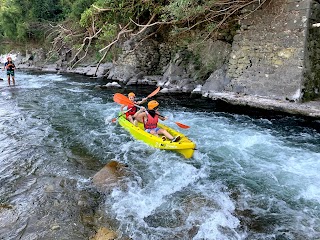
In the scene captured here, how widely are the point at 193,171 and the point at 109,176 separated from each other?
Result: 1.28 meters

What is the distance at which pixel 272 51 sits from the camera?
732 cm

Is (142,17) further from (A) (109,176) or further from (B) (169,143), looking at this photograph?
(A) (109,176)

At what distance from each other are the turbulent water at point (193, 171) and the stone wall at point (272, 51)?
1063 millimetres

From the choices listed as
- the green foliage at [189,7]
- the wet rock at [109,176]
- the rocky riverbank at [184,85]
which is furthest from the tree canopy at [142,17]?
the wet rock at [109,176]

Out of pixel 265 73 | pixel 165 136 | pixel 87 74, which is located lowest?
pixel 87 74

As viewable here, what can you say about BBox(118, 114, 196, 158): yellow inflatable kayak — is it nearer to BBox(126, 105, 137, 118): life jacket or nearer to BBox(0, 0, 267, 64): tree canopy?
BBox(126, 105, 137, 118): life jacket

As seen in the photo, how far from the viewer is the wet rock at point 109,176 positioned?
3915mm

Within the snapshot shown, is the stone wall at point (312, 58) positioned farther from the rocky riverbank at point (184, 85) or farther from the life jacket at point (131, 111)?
the life jacket at point (131, 111)

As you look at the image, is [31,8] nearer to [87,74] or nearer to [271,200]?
[87,74]

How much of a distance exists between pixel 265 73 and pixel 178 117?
8.58 ft

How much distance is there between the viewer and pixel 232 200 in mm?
3605

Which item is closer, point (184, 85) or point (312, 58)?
point (312, 58)

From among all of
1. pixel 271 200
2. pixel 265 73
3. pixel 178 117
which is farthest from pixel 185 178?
pixel 265 73

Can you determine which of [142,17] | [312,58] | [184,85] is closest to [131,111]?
[184,85]
